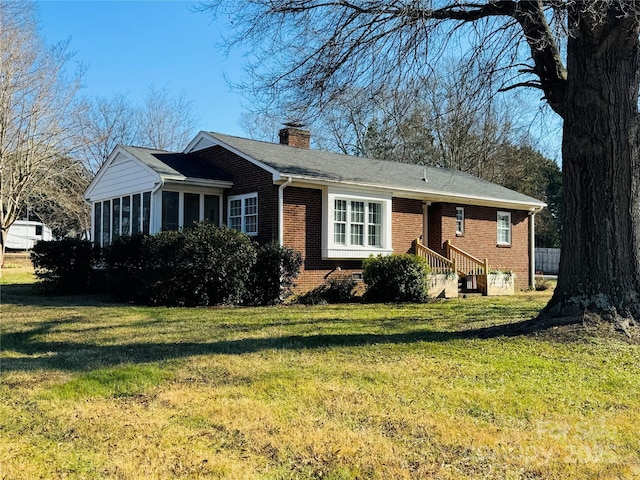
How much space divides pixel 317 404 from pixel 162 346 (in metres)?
3.60

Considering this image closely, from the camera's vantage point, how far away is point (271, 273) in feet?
47.1

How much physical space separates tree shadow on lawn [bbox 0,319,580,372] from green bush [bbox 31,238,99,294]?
692cm

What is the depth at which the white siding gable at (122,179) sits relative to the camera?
16.3 metres

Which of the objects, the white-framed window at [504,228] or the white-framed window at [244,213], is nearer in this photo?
the white-framed window at [244,213]

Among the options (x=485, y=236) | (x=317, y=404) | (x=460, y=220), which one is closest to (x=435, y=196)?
(x=460, y=220)

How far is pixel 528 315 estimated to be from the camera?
1184 cm

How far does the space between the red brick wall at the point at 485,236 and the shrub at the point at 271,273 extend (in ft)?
22.8

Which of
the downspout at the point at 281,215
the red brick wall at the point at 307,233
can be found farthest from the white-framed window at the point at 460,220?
the downspout at the point at 281,215

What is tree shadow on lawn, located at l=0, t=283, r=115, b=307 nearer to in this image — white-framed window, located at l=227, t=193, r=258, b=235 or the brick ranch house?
the brick ranch house

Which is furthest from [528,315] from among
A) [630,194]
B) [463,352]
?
[463,352]

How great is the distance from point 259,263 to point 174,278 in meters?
2.22

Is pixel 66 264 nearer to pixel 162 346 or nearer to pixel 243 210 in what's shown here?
pixel 243 210

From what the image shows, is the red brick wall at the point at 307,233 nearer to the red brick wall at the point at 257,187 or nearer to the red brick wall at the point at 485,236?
the red brick wall at the point at 257,187

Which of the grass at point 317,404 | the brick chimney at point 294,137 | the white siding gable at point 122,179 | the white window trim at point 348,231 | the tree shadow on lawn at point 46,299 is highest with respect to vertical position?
the brick chimney at point 294,137
